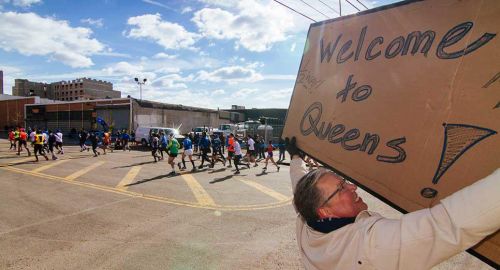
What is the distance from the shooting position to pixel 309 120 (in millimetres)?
2561

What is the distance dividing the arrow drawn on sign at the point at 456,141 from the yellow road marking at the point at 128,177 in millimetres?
10651

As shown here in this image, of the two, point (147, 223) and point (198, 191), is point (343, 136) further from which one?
point (198, 191)

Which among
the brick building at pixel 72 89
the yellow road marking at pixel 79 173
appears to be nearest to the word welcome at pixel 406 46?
the yellow road marking at pixel 79 173

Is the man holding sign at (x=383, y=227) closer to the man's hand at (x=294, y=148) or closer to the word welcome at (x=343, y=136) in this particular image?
the word welcome at (x=343, y=136)

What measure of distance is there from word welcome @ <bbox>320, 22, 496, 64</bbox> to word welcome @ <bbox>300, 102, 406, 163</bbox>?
41 cm

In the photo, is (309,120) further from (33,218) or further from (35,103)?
(35,103)

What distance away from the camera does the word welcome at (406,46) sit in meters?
1.71

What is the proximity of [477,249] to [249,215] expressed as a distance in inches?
264

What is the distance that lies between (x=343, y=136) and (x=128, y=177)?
12.2 m

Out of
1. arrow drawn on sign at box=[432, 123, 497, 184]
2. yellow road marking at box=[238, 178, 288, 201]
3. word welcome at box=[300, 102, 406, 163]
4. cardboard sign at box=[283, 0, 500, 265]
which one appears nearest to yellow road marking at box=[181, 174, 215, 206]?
yellow road marking at box=[238, 178, 288, 201]

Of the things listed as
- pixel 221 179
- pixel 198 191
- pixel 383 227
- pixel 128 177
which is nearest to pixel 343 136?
pixel 383 227

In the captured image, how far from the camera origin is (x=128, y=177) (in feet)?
43.0

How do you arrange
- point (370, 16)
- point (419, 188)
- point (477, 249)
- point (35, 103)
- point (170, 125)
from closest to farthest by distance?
point (477, 249) < point (419, 188) < point (370, 16) < point (170, 125) < point (35, 103)

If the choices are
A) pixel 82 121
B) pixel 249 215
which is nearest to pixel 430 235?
pixel 249 215
